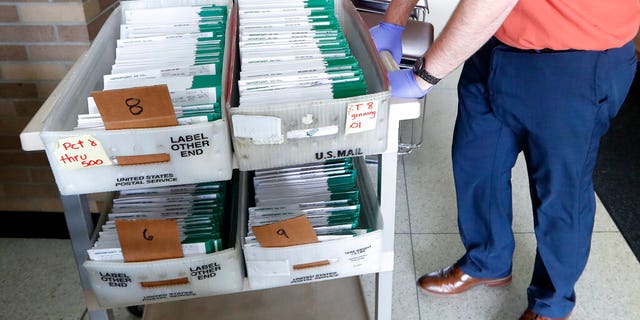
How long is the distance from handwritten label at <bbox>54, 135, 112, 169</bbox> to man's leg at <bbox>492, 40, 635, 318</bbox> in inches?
39.1

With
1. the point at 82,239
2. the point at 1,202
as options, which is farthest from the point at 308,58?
the point at 1,202

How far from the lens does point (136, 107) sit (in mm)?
923

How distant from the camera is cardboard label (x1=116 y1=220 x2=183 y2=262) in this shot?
42.3 inches

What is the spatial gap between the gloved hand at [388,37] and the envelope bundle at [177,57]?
441 millimetres

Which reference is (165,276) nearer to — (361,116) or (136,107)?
(136,107)

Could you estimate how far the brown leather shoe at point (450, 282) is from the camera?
1.88m

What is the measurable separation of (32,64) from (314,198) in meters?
1.18

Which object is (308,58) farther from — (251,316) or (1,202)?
(1,202)

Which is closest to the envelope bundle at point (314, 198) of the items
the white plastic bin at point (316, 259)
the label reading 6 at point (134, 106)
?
the white plastic bin at point (316, 259)

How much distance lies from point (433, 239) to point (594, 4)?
1127mm

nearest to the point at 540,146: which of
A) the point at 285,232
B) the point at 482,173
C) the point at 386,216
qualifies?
the point at 482,173

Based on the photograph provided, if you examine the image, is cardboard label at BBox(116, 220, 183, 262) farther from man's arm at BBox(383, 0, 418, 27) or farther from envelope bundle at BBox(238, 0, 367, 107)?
man's arm at BBox(383, 0, 418, 27)

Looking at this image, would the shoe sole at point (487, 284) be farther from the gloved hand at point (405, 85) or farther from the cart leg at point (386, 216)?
the gloved hand at point (405, 85)

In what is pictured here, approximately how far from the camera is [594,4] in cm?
125
